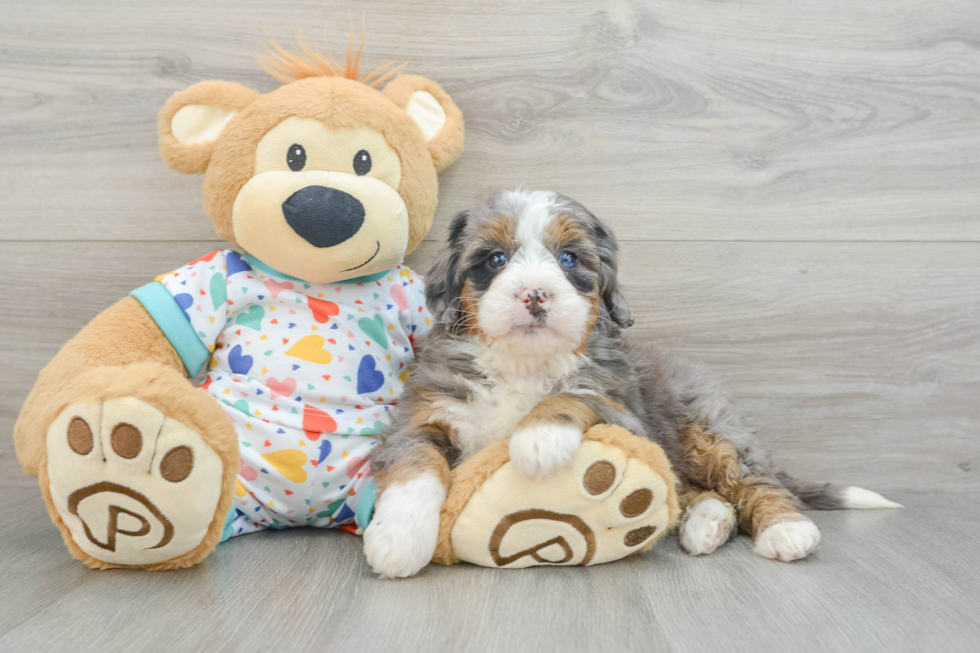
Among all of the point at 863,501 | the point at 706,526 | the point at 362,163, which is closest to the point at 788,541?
the point at 706,526

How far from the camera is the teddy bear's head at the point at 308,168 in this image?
172 centimetres

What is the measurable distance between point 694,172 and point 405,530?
1560 mm

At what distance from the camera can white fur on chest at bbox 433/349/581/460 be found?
1.71 m

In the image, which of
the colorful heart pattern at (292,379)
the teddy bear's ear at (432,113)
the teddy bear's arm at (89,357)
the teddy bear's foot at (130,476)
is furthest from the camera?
the teddy bear's ear at (432,113)

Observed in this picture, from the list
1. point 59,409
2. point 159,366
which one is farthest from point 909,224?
point 59,409

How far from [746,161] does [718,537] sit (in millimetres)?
1271

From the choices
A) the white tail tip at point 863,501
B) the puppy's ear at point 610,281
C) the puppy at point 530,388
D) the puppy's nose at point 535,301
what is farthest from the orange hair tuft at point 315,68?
the white tail tip at point 863,501

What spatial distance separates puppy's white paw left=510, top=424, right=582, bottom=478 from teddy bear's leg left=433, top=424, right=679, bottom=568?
32 millimetres

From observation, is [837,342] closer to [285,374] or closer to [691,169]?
[691,169]

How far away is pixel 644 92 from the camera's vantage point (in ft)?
7.61

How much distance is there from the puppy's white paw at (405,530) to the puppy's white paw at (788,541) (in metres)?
0.83

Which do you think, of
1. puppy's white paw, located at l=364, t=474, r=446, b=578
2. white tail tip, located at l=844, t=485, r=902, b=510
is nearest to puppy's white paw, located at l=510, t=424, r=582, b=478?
puppy's white paw, located at l=364, t=474, r=446, b=578

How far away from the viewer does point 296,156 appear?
177cm

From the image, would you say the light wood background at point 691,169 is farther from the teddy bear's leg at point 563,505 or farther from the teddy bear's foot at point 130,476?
the teddy bear's foot at point 130,476
